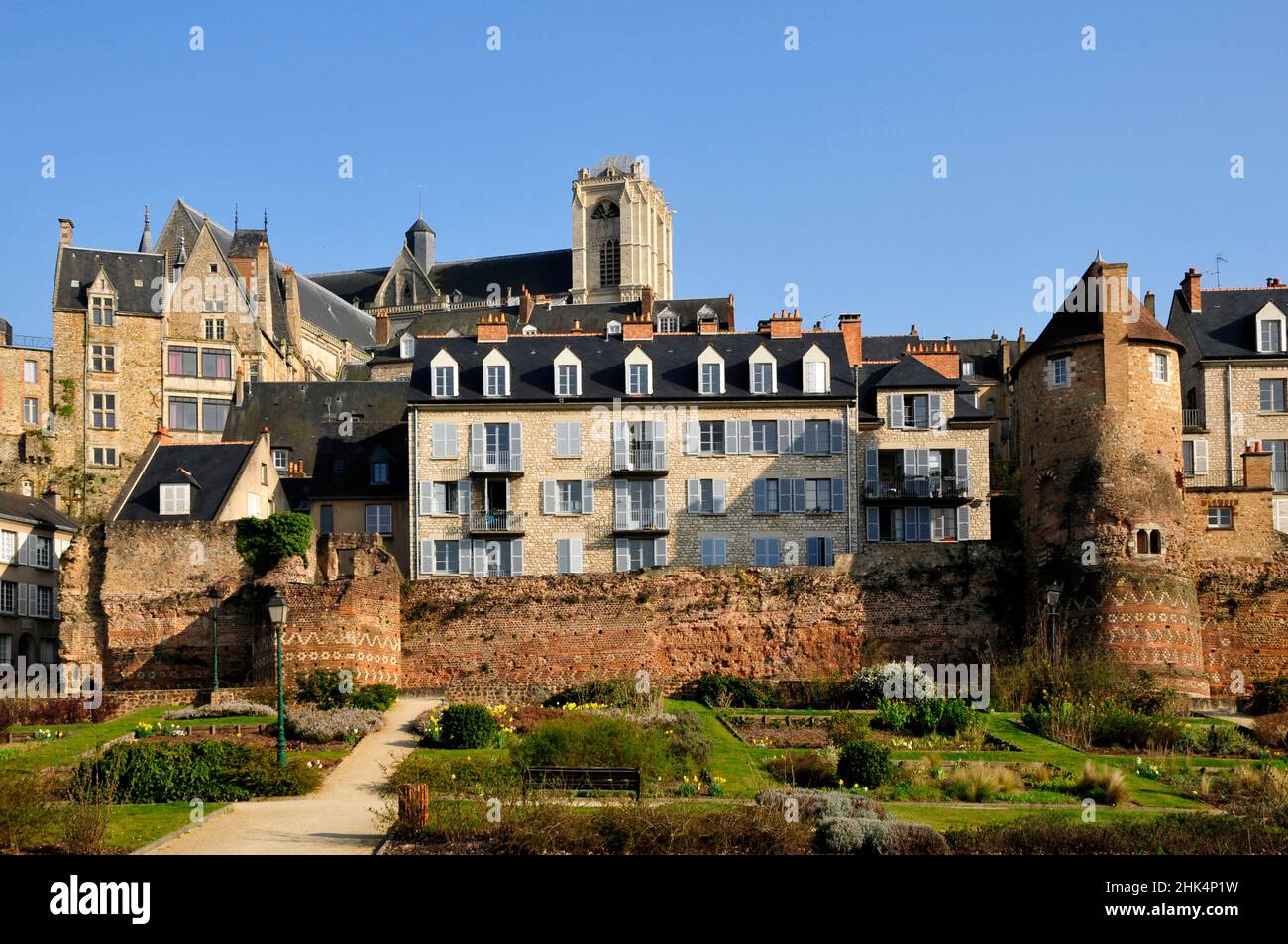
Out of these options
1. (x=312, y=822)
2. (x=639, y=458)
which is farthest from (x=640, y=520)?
(x=312, y=822)

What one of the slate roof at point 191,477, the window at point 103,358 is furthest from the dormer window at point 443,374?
the window at point 103,358

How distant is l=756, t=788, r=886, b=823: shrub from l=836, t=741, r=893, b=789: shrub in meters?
3.09

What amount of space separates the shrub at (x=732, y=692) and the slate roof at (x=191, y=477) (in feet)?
51.6

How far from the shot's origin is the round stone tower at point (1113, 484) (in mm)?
45281

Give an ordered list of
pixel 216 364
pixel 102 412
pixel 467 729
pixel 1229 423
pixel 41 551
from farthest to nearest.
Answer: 1. pixel 216 364
2. pixel 102 412
3. pixel 41 551
4. pixel 1229 423
5. pixel 467 729

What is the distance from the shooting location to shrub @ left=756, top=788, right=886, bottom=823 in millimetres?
25594

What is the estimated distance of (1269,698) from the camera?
142 feet

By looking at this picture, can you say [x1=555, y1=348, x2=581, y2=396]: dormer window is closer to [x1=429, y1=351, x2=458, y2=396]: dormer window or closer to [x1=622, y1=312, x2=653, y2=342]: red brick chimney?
[x1=622, y1=312, x2=653, y2=342]: red brick chimney

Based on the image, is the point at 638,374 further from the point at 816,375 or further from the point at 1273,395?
the point at 1273,395

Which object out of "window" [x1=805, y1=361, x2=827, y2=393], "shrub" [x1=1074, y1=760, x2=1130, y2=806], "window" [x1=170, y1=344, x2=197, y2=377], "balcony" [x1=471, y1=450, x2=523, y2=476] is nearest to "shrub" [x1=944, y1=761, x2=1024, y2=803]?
"shrub" [x1=1074, y1=760, x2=1130, y2=806]

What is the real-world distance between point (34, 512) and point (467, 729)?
30.9 meters
